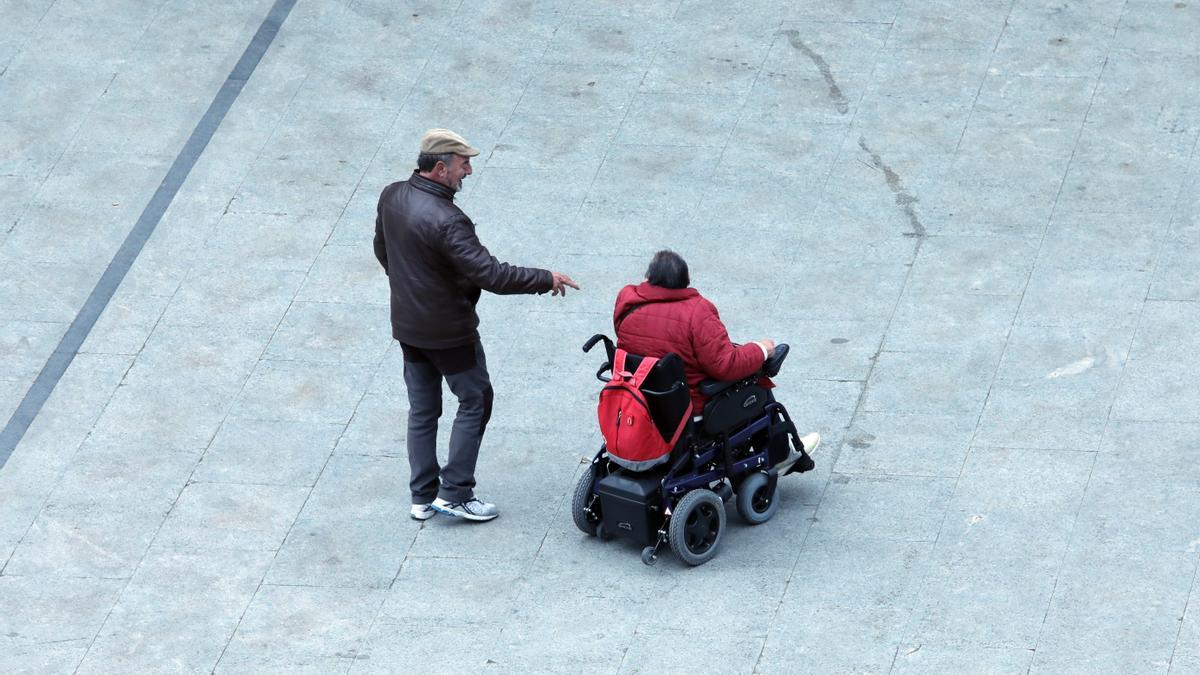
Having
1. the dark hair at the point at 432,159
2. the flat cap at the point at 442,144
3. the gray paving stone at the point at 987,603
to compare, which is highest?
the flat cap at the point at 442,144

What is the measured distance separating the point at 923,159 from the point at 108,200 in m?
4.98

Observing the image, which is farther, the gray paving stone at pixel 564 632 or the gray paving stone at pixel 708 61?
the gray paving stone at pixel 708 61

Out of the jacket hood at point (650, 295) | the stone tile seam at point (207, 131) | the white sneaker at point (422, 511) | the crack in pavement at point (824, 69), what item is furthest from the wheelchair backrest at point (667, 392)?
the crack in pavement at point (824, 69)

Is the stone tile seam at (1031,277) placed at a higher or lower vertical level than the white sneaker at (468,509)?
lower

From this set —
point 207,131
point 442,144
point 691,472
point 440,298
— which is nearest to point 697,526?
point 691,472

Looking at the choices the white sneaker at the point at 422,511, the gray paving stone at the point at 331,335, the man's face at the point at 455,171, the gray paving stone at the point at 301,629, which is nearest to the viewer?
the gray paving stone at the point at 301,629

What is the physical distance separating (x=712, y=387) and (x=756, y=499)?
0.68 meters

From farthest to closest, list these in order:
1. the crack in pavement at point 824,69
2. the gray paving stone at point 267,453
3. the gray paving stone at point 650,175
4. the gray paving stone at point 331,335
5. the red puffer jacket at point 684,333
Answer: the crack in pavement at point 824,69
the gray paving stone at point 650,175
the gray paving stone at point 331,335
the gray paving stone at point 267,453
the red puffer jacket at point 684,333

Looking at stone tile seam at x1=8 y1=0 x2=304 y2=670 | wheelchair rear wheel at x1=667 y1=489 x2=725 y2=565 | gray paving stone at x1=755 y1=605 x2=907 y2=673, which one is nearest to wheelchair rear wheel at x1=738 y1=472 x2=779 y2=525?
wheelchair rear wheel at x1=667 y1=489 x2=725 y2=565

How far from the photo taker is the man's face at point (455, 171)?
8586mm

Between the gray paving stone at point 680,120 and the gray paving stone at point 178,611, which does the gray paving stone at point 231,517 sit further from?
the gray paving stone at point 680,120

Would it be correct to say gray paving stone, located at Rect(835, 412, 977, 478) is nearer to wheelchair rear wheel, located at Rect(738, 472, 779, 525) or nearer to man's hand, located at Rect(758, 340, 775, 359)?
wheelchair rear wheel, located at Rect(738, 472, 779, 525)

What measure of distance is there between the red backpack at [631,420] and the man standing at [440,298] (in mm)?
565

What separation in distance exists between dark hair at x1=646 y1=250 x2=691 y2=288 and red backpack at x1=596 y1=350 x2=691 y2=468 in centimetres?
35
